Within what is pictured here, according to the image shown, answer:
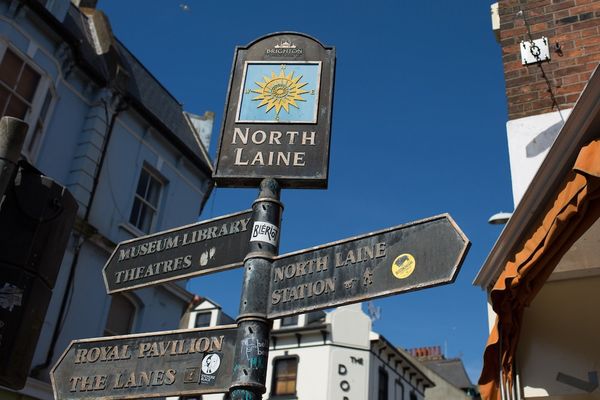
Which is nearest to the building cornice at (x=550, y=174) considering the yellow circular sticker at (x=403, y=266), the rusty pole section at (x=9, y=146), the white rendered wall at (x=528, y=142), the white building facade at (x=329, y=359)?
the yellow circular sticker at (x=403, y=266)

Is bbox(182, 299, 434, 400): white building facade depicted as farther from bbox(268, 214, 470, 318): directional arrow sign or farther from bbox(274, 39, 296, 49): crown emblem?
bbox(268, 214, 470, 318): directional arrow sign

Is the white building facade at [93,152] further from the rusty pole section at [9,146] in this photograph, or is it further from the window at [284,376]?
the rusty pole section at [9,146]

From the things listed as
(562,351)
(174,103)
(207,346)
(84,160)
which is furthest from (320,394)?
(207,346)

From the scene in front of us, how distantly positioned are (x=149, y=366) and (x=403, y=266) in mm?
1696

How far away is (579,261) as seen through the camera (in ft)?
17.6

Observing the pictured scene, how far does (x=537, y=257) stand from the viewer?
429 centimetres

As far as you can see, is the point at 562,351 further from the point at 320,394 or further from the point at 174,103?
the point at 320,394

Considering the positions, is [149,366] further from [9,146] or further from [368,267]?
[9,146]

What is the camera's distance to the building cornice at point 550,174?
403cm

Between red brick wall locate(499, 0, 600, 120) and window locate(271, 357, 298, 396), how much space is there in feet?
60.0

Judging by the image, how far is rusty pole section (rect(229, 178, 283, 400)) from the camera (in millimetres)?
3539

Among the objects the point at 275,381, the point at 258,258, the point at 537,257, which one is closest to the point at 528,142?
the point at 537,257

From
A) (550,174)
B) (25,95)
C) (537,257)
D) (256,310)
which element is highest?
(25,95)

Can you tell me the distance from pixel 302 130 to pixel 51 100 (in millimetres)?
10361
